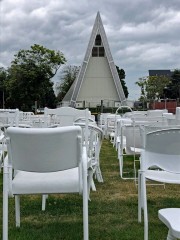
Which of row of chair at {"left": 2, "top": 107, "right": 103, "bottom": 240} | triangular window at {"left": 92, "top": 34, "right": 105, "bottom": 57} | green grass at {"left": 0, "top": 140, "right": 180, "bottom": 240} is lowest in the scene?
green grass at {"left": 0, "top": 140, "right": 180, "bottom": 240}

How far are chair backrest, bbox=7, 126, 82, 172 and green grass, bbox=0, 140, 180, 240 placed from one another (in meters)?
1.01

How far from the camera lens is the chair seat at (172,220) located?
2008 millimetres

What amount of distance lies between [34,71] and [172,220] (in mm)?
36607

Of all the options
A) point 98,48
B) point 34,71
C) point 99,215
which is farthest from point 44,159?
point 98,48

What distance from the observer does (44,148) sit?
264cm

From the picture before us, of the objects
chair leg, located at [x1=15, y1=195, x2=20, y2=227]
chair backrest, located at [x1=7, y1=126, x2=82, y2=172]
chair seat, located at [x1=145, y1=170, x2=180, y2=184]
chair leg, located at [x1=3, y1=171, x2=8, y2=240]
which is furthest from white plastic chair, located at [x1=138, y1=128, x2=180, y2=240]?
chair leg, located at [x1=15, y1=195, x2=20, y2=227]

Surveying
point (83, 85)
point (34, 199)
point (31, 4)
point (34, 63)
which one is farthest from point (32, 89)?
point (34, 199)

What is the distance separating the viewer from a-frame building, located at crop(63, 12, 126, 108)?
148 feet

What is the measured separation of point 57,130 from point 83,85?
43.2 m

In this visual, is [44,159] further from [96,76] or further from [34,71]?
[96,76]

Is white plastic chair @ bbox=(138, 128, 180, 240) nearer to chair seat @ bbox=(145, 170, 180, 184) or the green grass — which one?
chair seat @ bbox=(145, 170, 180, 184)

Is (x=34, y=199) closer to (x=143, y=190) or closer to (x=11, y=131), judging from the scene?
(x=143, y=190)

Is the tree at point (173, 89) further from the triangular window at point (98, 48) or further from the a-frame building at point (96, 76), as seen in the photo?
the triangular window at point (98, 48)

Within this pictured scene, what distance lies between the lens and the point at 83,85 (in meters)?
45.6
